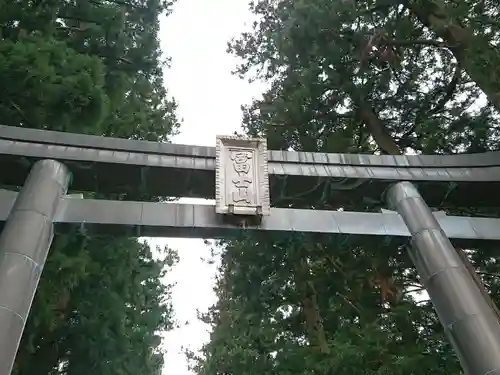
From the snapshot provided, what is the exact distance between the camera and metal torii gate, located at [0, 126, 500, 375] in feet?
15.1

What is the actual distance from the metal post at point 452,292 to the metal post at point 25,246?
3496mm

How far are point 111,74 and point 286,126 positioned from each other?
300cm

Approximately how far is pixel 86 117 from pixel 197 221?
2.15 meters

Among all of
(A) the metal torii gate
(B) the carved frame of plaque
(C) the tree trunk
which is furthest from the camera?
(C) the tree trunk

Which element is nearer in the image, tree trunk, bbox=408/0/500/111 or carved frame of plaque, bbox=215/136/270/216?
carved frame of plaque, bbox=215/136/270/216

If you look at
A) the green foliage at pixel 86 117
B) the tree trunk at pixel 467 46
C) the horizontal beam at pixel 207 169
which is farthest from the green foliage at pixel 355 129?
the green foliage at pixel 86 117

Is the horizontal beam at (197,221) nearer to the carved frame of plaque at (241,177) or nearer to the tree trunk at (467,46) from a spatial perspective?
the carved frame of plaque at (241,177)

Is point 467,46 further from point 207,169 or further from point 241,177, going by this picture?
point 207,169

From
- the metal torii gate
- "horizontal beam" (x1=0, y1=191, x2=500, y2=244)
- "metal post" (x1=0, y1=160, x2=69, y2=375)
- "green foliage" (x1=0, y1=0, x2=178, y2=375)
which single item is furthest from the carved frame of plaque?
"metal post" (x1=0, y1=160, x2=69, y2=375)

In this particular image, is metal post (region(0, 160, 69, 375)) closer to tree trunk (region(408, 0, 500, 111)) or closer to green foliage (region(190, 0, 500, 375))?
green foliage (region(190, 0, 500, 375))

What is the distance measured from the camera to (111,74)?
26.0 ft

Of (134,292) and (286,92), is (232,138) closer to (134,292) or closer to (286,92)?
(286,92)

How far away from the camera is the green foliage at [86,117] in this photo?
612cm

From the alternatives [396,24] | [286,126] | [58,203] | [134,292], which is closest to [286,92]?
[286,126]
